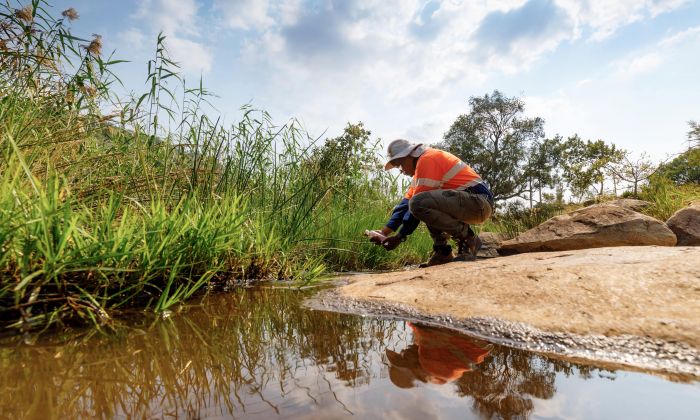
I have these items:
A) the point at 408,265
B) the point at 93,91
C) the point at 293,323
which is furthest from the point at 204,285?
the point at 408,265

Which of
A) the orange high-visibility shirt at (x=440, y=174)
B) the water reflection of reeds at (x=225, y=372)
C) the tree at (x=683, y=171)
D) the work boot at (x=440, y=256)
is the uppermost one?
the tree at (x=683, y=171)

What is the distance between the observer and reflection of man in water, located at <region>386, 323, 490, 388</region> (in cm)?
126

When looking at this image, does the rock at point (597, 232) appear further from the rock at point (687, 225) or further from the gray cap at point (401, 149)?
the gray cap at point (401, 149)

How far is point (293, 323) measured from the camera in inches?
77.4

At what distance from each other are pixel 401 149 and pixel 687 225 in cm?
573

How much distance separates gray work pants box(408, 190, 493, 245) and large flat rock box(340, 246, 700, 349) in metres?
1.86

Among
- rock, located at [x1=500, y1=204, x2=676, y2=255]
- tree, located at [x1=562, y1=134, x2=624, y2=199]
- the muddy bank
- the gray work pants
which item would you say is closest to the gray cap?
the gray work pants

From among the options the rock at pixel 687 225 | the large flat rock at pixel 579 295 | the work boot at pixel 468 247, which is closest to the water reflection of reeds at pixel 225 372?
the large flat rock at pixel 579 295

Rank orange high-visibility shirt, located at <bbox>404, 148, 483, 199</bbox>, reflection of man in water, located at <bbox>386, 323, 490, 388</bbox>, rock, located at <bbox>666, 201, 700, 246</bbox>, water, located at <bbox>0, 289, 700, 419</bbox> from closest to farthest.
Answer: water, located at <bbox>0, 289, 700, 419</bbox> < reflection of man in water, located at <bbox>386, 323, 490, 388</bbox> < orange high-visibility shirt, located at <bbox>404, 148, 483, 199</bbox> < rock, located at <bbox>666, 201, 700, 246</bbox>

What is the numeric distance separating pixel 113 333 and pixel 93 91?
272cm

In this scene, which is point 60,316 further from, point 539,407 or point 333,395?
point 539,407

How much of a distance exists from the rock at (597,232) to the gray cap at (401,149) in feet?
9.38

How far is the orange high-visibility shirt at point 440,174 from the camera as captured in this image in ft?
14.8

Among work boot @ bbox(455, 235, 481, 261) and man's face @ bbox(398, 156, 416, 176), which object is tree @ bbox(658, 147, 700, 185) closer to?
work boot @ bbox(455, 235, 481, 261)
